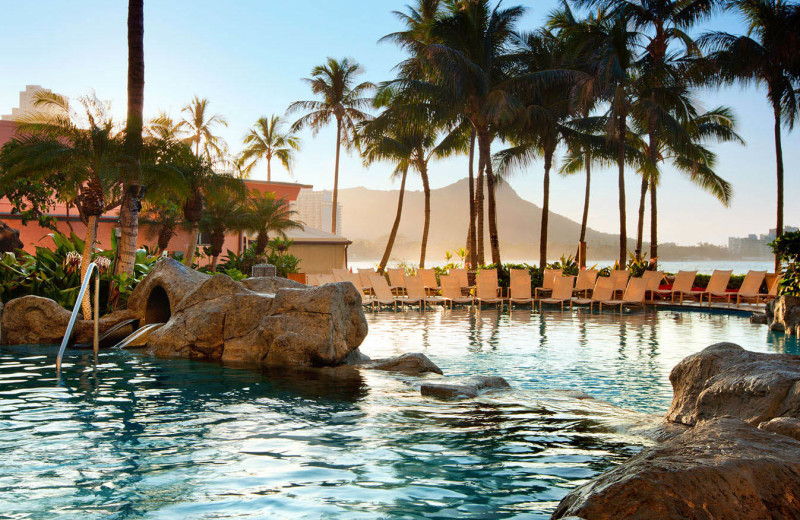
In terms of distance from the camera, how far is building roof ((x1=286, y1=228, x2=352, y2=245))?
3141 centimetres

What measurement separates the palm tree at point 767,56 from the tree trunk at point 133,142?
20365 mm

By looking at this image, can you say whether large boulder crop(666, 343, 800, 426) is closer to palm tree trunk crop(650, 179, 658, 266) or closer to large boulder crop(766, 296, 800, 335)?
large boulder crop(766, 296, 800, 335)

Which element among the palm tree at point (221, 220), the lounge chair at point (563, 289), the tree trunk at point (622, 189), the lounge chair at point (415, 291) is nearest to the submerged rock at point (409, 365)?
the lounge chair at point (415, 291)

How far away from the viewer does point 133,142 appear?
1338 centimetres

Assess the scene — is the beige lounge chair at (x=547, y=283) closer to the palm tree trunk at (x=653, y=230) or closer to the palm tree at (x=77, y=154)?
the palm tree trunk at (x=653, y=230)

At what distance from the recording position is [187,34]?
18.1 metres

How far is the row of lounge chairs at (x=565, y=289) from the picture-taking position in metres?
19.4

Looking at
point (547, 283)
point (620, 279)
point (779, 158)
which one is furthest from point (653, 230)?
point (620, 279)

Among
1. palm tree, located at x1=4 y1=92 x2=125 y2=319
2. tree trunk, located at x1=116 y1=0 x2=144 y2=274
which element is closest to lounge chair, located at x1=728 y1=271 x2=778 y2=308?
tree trunk, located at x1=116 y1=0 x2=144 y2=274

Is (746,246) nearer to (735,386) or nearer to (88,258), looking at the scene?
(88,258)

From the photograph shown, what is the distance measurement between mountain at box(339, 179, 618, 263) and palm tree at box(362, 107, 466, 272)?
106477 mm

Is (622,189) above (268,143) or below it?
below

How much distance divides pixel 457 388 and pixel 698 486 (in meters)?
4.12

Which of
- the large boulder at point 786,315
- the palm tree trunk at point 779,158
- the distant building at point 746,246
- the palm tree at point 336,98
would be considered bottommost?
the large boulder at point 786,315
